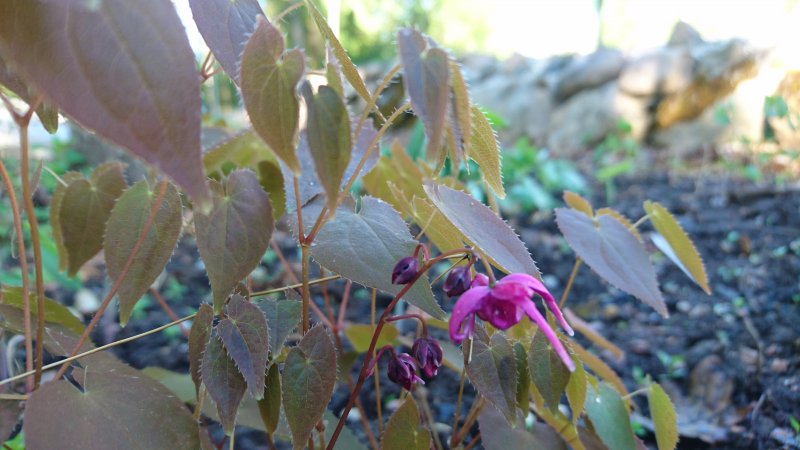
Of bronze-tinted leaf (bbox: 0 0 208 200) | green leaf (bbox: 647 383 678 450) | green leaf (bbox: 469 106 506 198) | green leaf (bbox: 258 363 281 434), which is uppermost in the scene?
bronze-tinted leaf (bbox: 0 0 208 200)

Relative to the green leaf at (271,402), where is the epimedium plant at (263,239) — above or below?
above

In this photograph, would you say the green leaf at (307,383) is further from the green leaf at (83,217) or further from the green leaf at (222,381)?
the green leaf at (83,217)

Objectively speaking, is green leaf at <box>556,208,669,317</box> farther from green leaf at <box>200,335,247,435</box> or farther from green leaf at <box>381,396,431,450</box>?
green leaf at <box>200,335,247,435</box>

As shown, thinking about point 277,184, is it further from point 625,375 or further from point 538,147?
point 538,147

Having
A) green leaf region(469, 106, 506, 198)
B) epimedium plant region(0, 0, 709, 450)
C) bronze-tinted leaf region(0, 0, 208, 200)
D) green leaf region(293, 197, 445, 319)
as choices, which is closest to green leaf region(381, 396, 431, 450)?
epimedium plant region(0, 0, 709, 450)

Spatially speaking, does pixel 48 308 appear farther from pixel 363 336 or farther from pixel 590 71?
pixel 590 71

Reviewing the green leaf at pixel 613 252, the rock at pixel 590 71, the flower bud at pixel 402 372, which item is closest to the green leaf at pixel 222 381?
the flower bud at pixel 402 372
